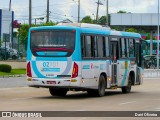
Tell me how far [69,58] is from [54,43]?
89 centimetres

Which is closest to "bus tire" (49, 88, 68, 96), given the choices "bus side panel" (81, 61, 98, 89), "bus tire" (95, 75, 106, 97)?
"bus tire" (95, 75, 106, 97)

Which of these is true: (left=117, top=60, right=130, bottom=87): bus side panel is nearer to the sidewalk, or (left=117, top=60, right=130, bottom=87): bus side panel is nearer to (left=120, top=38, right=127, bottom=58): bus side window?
(left=120, top=38, right=127, bottom=58): bus side window

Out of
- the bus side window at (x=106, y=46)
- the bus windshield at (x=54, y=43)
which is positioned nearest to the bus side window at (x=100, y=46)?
the bus side window at (x=106, y=46)

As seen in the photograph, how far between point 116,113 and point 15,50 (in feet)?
145

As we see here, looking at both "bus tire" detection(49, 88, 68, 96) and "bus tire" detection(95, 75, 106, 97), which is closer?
"bus tire" detection(95, 75, 106, 97)

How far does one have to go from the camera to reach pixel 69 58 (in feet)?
77.8

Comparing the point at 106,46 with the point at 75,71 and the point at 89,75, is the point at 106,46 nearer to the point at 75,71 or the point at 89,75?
the point at 89,75

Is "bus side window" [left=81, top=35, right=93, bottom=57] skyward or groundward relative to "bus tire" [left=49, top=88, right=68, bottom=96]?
skyward

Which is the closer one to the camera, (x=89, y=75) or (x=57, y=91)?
(x=89, y=75)

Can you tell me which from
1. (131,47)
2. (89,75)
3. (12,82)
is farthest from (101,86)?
(12,82)

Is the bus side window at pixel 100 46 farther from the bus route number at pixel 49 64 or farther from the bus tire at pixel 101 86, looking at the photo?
the bus route number at pixel 49 64

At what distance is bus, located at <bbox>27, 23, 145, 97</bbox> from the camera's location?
933 inches

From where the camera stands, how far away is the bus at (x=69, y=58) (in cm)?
2370

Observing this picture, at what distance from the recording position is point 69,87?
77.9ft
